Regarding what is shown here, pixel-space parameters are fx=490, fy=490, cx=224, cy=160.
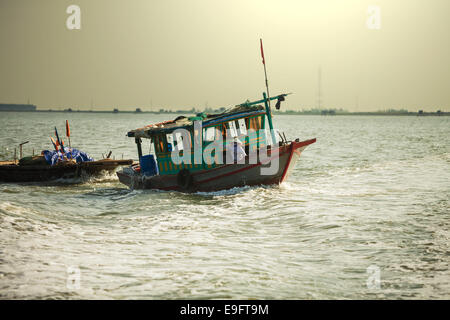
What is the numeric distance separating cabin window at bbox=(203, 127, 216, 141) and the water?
7.38 feet

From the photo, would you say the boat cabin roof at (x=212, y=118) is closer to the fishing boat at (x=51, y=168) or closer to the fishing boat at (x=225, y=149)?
the fishing boat at (x=225, y=149)

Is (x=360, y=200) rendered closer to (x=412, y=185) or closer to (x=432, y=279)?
(x=412, y=185)

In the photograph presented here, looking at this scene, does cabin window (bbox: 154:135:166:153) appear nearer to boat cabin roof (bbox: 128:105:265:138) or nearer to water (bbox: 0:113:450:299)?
boat cabin roof (bbox: 128:105:265:138)

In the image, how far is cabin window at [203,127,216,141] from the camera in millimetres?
19328

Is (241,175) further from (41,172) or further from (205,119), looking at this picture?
(41,172)

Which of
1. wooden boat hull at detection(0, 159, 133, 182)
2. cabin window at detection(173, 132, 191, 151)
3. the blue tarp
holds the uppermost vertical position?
cabin window at detection(173, 132, 191, 151)

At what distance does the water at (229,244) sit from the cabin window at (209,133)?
88.5 inches

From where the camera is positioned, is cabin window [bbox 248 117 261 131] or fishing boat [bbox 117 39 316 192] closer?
fishing boat [bbox 117 39 316 192]

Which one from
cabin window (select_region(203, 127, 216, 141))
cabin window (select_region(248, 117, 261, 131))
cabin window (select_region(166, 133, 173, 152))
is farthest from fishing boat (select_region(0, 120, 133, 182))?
cabin window (select_region(248, 117, 261, 131))

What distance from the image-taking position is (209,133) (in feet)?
63.5
